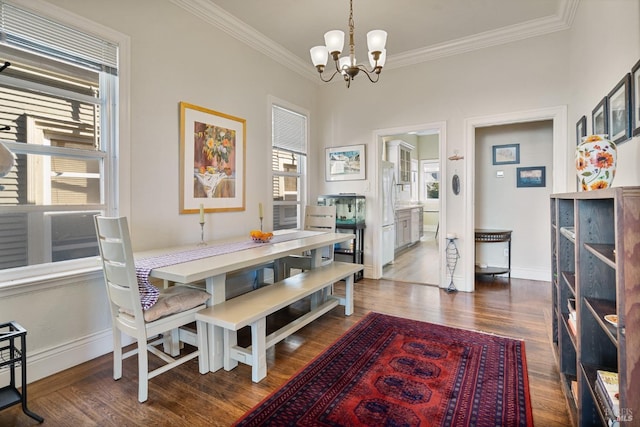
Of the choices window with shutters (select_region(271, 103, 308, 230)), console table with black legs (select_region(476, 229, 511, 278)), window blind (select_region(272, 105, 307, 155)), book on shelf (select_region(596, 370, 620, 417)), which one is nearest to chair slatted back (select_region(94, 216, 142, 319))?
book on shelf (select_region(596, 370, 620, 417))

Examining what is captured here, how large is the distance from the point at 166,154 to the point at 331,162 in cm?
262

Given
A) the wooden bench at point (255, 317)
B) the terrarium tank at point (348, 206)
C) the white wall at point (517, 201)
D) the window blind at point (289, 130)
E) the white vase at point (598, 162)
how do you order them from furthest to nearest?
1. the terrarium tank at point (348, 206)
2. the white wall at point (517, 201)
3. the window blind at point (289, 130)
4. the wooden bench at point (255, 317)
5. the white vase at point (598, 162)

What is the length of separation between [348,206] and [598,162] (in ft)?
10.9

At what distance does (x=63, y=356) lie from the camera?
88.3 inches

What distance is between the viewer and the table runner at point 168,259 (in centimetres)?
192

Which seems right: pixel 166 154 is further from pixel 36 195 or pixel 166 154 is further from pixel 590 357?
pixel 590 357

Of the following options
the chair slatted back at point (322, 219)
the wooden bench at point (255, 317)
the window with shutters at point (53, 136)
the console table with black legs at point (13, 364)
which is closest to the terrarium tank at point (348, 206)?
the chair slatted back at point (322, 219)

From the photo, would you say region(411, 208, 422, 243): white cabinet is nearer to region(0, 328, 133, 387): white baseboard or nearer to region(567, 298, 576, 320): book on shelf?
region(567, 298, 576, 320): book on shelf

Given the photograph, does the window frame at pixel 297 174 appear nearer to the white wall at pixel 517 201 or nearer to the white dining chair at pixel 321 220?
the white dining chair at pixel 321 220

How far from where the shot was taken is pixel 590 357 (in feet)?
4.87

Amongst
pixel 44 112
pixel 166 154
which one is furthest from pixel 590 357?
pixel 44 112

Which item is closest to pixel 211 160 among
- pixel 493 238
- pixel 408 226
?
pixel 493 238

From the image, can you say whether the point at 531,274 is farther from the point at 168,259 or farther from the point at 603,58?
the point at 168,259

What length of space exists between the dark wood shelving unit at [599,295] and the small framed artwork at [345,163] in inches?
110
